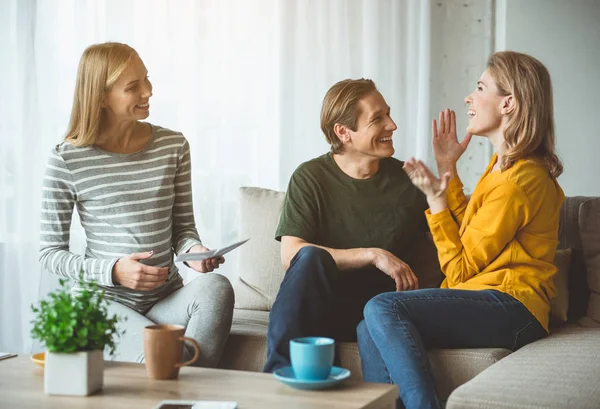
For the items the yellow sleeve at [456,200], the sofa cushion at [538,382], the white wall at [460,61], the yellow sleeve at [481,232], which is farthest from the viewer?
the white wall at [460,61]

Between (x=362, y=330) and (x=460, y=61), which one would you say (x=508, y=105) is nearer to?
(x=362, y=330)

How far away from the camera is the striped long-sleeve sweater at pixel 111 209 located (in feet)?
7.79

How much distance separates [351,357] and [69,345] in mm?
928

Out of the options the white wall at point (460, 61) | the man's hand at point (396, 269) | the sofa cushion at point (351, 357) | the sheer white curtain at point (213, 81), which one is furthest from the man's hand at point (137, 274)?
the white wall at point (460, 61)

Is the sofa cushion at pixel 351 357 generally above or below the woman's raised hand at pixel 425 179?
below

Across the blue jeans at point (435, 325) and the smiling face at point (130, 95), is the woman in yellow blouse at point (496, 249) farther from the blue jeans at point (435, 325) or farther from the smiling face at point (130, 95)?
the smiling face at point (130, 95)

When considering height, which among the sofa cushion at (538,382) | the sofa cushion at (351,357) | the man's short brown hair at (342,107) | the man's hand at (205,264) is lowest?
the sofa cushion at (351,357)

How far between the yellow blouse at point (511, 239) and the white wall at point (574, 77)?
1632 millimetres

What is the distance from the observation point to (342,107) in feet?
8.59

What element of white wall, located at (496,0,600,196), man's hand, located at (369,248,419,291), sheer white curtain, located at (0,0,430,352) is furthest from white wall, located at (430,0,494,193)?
man's hand, located at (369,248,419,291)

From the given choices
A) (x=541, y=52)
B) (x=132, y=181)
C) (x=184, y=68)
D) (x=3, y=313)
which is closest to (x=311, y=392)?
(x=132, y=181)

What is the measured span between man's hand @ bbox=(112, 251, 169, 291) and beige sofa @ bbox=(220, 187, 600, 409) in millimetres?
305

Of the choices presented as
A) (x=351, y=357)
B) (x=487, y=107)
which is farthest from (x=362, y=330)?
(x=487, y=107)

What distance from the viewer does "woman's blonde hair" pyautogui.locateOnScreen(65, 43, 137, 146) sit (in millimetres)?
2404
